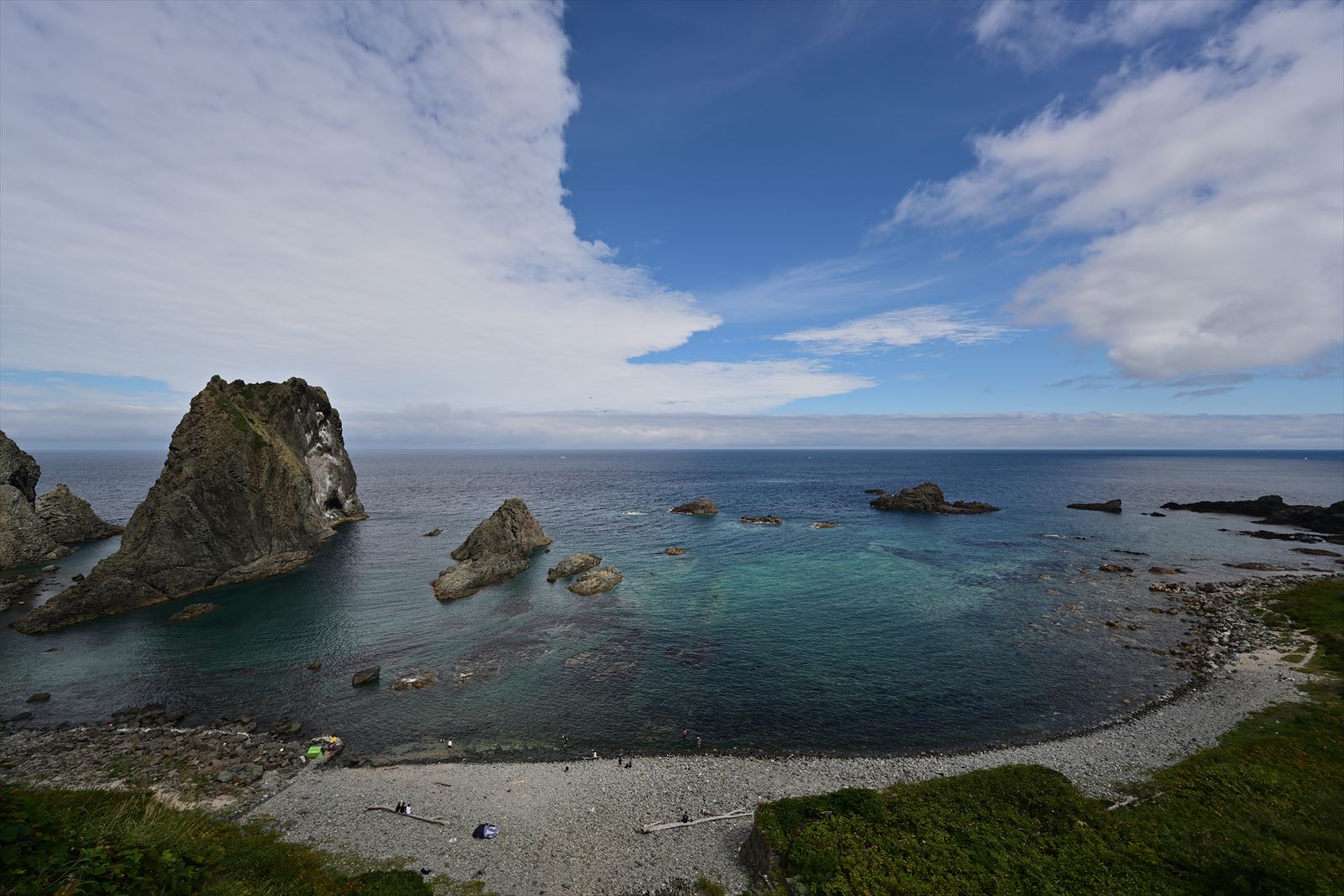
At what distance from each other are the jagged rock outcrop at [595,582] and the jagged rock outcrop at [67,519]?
270 feet

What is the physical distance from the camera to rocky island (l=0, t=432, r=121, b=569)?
66.5 metres

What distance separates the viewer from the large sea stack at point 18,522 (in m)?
65.9

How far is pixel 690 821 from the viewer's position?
23312 mm

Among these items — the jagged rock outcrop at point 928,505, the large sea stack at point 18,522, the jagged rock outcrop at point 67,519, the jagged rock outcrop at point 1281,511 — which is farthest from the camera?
the jagged rock outcrop at point 928,505

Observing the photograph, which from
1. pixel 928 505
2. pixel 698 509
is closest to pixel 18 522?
pixel 698 509

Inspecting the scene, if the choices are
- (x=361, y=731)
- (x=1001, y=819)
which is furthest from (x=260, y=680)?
(x=1001, y=819)

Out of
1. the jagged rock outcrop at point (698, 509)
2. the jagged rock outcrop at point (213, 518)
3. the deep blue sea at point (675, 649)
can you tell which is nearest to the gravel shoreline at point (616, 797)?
the deep blue sea at point (675, 649)

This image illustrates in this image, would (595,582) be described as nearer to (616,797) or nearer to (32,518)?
(616,797)

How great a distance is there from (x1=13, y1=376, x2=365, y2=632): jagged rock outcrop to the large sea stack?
1928cm

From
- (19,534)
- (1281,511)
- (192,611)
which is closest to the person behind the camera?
(192,611)

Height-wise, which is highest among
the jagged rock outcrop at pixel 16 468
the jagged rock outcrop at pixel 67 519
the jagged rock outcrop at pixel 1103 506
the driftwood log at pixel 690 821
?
the jagged rock outcrop at pixel 16 468

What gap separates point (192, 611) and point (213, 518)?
15060mm

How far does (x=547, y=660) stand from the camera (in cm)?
4116

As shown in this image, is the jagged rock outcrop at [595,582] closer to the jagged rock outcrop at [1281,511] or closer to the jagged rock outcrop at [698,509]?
the jagged rock outcrop at [698,509]
